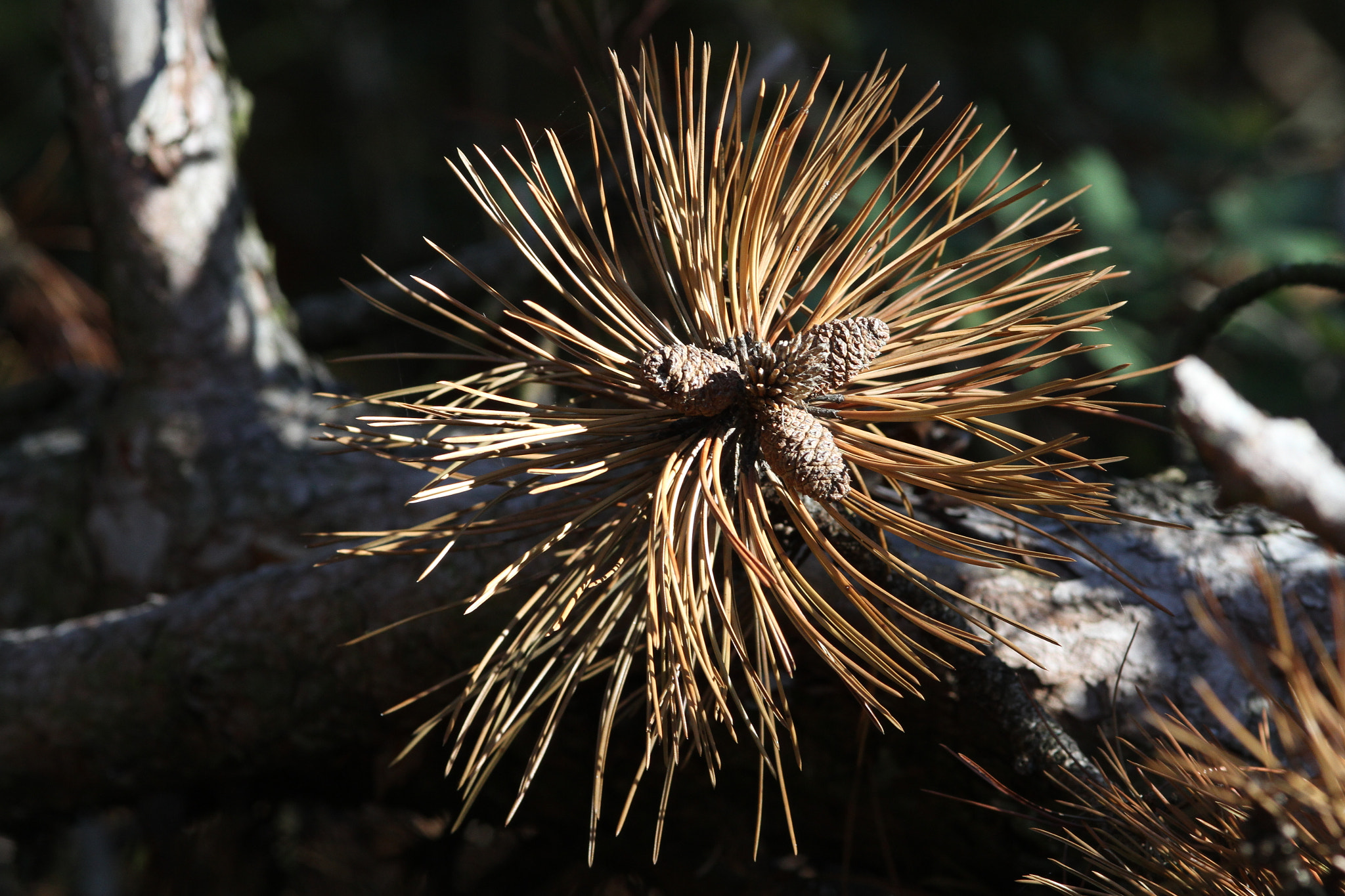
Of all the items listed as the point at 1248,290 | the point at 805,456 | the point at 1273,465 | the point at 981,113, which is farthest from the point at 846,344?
the point at 981,113

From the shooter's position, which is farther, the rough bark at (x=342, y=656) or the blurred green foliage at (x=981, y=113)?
the blurred green foliage at (x=981, y=113)

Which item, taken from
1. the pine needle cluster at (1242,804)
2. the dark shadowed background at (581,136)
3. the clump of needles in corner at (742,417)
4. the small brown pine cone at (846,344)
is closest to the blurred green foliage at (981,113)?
the dark shadowed background at (581,136)

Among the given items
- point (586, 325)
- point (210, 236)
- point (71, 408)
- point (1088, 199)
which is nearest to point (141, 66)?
point (210, 236)

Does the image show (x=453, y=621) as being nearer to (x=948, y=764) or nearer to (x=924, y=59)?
(x=948, y=764)

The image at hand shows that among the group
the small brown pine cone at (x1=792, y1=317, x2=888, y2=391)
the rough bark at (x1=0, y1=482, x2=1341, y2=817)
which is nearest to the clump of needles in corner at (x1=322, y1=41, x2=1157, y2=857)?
the small brown pine cone at (x1=792, y1=317, x2=888, y2=391)

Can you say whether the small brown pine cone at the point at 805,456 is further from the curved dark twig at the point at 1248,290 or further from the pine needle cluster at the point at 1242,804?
the curved dark twig at the point at 1248,290
